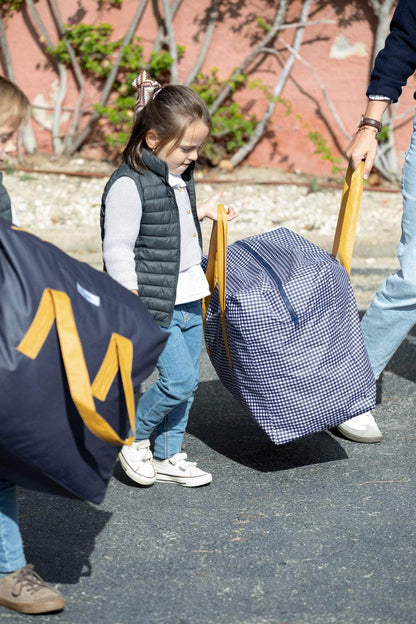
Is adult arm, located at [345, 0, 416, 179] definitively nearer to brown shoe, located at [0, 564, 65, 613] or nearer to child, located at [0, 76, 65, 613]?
child, located at [0, 76, 65, 613]

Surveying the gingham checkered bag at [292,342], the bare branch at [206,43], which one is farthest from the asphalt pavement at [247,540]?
the bare branch at [206,43]

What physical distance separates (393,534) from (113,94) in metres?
6.91

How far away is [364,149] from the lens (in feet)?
12.6

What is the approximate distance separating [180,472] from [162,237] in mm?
900

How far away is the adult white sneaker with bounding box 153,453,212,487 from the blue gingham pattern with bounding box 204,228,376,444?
0.31 metres

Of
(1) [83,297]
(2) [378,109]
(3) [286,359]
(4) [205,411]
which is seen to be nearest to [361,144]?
(2) [378,109]

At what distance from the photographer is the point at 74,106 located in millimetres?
9234

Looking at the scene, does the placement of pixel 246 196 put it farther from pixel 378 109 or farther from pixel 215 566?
pixel 215 566

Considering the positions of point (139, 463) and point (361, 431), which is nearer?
point (139, 463)

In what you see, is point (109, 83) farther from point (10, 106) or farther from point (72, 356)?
point (72, 356)

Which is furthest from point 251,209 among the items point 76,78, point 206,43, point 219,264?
point 219,264

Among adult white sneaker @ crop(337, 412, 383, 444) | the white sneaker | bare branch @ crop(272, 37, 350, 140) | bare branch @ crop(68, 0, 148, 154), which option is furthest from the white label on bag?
bare branch @ crop(68, 0, 148, 154)

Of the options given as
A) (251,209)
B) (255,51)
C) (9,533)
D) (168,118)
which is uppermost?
(168,118)

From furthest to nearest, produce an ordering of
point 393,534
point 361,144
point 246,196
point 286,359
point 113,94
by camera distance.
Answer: point 113,94
point 246,196
point 361,144
point 286,359
point 393,534
